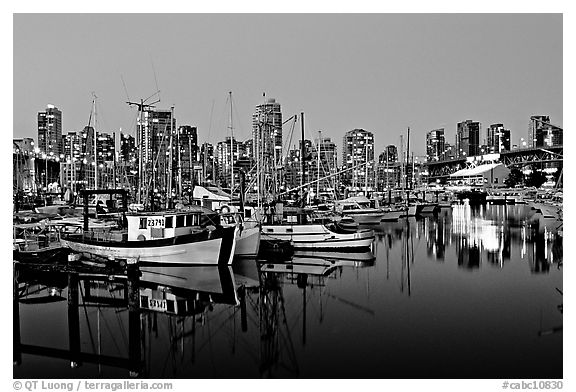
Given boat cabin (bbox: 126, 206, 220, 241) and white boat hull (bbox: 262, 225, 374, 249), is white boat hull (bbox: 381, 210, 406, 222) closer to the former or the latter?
white boat hull (bbox: 262, 225, 374, 249)

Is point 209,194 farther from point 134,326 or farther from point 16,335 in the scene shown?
point 16,335

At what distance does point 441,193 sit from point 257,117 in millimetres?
48047

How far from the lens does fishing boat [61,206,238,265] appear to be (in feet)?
36.7

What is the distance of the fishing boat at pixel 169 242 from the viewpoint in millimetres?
11188

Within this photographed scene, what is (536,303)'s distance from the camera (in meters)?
8.50

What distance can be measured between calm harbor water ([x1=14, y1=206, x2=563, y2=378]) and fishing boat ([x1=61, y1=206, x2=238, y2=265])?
0.45m

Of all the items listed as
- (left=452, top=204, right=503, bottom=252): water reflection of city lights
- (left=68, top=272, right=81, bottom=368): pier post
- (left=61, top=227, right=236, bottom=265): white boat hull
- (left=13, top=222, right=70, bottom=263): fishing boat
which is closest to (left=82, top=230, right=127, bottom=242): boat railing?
(left=13, top=222, right=70, bottom=263): fishing boat

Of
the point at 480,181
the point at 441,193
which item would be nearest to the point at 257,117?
the point at 441,193

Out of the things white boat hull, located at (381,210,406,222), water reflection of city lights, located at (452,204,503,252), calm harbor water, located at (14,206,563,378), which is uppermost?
white boat hull, located at (381,210,406,222)

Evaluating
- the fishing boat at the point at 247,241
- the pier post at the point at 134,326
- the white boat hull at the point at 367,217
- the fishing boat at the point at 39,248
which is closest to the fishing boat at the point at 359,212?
the white boat hull at the point at 367,217

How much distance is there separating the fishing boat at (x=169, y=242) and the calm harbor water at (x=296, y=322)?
1.46 feet

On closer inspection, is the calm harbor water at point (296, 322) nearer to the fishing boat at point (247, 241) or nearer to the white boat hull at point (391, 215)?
the fishing boat at point (247, 241)
